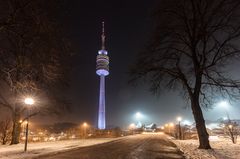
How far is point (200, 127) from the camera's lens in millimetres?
14625

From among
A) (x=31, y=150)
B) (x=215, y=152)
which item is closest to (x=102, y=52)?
(x=31, y=150)

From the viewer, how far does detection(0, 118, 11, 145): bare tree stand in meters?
31.6

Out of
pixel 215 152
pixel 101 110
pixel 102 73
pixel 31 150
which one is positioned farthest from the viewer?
pixel 102 73

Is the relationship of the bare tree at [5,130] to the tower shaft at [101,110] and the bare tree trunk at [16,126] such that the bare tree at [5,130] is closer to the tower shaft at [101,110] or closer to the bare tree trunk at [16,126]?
the bare tree trunk at [16,126]

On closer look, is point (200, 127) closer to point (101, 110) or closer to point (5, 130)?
point (5, 130)

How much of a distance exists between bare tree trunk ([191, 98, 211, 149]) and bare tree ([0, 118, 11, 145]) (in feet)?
92.5

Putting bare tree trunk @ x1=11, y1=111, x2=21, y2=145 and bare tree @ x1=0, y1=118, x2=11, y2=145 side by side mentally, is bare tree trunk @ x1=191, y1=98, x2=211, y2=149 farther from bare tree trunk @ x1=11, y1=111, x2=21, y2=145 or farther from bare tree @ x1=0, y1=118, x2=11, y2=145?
bare tree @ x1=0, y1=118, x2=11, y2=145

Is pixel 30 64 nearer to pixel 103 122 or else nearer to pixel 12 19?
pixel 12 19

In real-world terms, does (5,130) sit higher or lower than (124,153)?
higher

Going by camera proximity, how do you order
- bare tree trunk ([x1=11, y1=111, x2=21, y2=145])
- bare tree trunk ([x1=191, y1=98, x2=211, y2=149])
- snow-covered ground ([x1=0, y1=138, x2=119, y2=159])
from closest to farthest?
snow-covered ground ([x1=0, y1=138, x2=119, y2=159]) < bare tree trunk ([x1=191, y1=98, x2=211, y2=149]) < bare tree trunk ([x1=11, y1=111, x2=21, y2=145])

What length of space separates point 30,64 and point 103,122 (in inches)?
4230

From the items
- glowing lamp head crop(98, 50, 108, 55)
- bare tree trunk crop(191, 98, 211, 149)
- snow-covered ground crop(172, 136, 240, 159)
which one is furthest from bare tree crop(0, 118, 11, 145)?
glowing lamp head crop(98, 50, 108, 55)

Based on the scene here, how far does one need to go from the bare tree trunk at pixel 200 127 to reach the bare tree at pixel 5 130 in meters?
28.2

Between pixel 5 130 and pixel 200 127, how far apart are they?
29.7 meters
